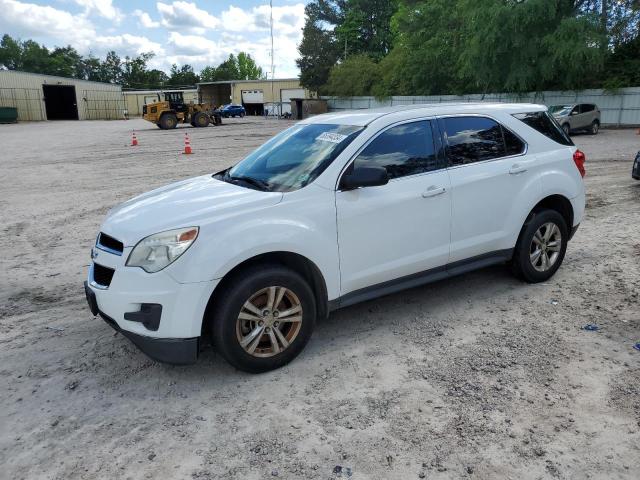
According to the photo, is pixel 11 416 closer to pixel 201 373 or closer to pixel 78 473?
pixel 78 473

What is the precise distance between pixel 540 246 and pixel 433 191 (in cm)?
154

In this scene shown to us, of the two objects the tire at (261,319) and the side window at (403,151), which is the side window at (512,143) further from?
the tire at (261,319)

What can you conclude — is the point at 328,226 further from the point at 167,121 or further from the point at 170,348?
the point at 167,121

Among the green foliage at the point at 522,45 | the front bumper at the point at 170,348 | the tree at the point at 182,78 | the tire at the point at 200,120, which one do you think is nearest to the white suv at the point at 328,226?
the front bumper at the point at 170,348

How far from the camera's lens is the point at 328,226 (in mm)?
3574

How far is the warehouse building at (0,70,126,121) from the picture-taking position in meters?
52.0

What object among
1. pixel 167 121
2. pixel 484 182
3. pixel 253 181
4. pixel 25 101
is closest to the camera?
pixel 253 181

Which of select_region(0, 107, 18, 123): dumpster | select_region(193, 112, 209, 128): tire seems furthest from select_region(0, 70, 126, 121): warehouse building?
select_region(193, 112, 209, 128): tire

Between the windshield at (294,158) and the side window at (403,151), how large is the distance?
193 millimetres

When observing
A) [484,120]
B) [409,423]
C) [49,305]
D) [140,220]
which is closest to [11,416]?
[140,220]

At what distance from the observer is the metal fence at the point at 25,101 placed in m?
51.5

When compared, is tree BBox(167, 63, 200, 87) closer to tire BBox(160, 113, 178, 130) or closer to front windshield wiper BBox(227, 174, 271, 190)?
tire BBox(160, 113, 178, 130)

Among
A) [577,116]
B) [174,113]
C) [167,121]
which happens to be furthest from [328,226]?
[174,113]

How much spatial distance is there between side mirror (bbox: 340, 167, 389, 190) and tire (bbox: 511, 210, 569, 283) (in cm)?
187
